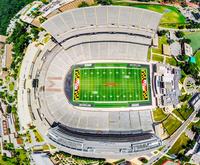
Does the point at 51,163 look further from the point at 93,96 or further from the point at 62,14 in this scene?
the point at 62,14

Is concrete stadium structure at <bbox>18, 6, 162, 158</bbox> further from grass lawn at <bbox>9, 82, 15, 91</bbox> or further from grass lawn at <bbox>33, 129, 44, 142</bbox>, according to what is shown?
grass lawn at <bbox>9, 82, 15, 91</bbox>

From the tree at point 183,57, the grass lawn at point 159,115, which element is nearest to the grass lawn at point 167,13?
the tree at point 183,57

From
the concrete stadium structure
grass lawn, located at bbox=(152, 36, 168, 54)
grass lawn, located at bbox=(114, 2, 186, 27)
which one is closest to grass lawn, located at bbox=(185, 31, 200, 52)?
grass lawn, located at bbox=(114, 2, 186, 27)

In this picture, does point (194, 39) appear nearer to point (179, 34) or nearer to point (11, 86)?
point (179, 34)

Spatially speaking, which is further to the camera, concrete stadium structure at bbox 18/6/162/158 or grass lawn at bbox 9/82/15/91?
grass lawn at bbox 9/82/15/91

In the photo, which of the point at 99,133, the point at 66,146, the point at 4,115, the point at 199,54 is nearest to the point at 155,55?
the point at 199,54

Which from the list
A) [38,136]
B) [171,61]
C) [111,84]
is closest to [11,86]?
[38,136]

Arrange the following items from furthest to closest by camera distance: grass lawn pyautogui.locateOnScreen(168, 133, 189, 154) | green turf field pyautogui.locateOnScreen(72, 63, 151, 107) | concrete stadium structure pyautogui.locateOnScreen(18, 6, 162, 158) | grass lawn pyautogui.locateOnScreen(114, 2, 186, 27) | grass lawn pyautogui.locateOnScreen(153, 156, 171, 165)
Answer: grass lawn pyautogui.locateOnScreen(114, 2, 186, 27), green turf field pyautogui.locateOnScreen(72, 63, 151, 107), grass lawn pyautogui.locateOnScreen(168, 133, 189, 154), grass lawn pyautogui.locateOnScreen(153, 156, 171, 165), concrete stadium structure pyautogui.locateOnScreen(18, 6, 162, 158)
